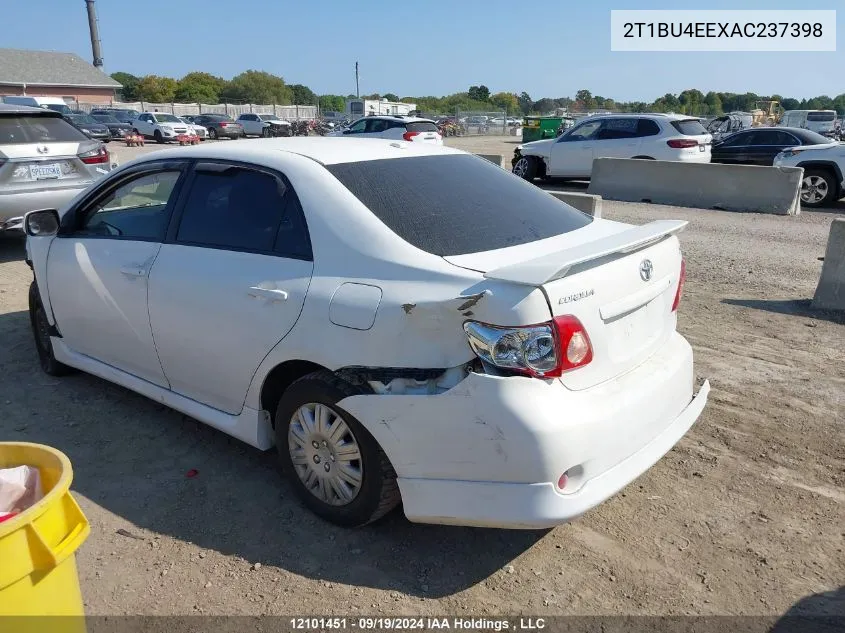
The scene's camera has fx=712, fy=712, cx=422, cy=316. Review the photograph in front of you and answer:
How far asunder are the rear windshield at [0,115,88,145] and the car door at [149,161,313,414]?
5.56m

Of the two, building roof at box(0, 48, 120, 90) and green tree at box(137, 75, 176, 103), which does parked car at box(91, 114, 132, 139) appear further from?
green tree at box(137, 75, 176, 103)

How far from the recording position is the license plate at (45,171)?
26.5 feet

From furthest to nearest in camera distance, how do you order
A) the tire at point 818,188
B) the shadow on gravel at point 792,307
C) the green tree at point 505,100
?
the green tree at point 505,100
the tire at point 818,188
the shadow on gravel at point 792,307

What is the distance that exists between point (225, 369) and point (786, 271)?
6836mm

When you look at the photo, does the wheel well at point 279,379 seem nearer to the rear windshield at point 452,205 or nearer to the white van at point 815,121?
the rear windshield at point 452,205

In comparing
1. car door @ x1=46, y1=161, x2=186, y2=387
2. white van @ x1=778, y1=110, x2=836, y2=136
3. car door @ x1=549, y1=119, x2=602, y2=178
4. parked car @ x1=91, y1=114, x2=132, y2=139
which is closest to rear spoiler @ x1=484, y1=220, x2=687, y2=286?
car door @ x1=46, y1=161, x2=186, y2=387

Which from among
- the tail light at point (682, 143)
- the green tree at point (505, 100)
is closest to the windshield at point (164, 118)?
the tail light at point (682, 143)

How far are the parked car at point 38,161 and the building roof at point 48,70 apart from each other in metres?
69.8

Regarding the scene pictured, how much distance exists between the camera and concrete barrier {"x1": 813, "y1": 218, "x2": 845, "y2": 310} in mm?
6328

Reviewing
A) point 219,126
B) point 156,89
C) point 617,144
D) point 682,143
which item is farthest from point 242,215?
point 156,89

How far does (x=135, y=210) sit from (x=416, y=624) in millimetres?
3228

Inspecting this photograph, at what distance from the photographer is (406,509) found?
9.50ft

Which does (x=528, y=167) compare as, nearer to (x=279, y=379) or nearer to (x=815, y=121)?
(x=279, y=379)

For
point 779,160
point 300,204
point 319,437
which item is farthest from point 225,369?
point 779,160
